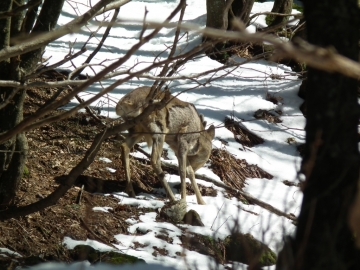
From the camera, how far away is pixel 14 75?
6.25m

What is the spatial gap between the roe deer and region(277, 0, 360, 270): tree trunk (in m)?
5.84

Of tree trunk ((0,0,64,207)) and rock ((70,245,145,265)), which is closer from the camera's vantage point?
rock ((70,245,145,265))

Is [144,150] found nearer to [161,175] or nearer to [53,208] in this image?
[161,175]

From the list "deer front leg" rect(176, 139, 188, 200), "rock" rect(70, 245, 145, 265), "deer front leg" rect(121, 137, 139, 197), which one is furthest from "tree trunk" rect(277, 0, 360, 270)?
"deer front leg" rect(176, 139, 188, 200)

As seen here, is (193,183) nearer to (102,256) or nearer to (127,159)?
(127,159)

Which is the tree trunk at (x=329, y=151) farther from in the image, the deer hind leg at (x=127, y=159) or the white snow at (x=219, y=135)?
the deer hind leg at (x=127, y=159)

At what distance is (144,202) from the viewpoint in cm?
886

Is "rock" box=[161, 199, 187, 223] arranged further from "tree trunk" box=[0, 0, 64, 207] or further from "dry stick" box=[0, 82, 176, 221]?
"dry stick" box=[0, 82, 176, 221]

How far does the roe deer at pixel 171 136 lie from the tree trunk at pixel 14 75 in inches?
90.9

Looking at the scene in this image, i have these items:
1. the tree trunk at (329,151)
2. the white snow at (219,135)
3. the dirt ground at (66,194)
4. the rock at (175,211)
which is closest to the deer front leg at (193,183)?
the white snow at (219,135)

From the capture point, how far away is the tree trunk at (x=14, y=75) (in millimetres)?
6215

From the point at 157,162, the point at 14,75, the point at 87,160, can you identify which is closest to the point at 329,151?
the point at 87,160

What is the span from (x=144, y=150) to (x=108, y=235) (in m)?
3.38

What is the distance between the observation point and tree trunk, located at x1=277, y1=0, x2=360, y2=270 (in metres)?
2.77
